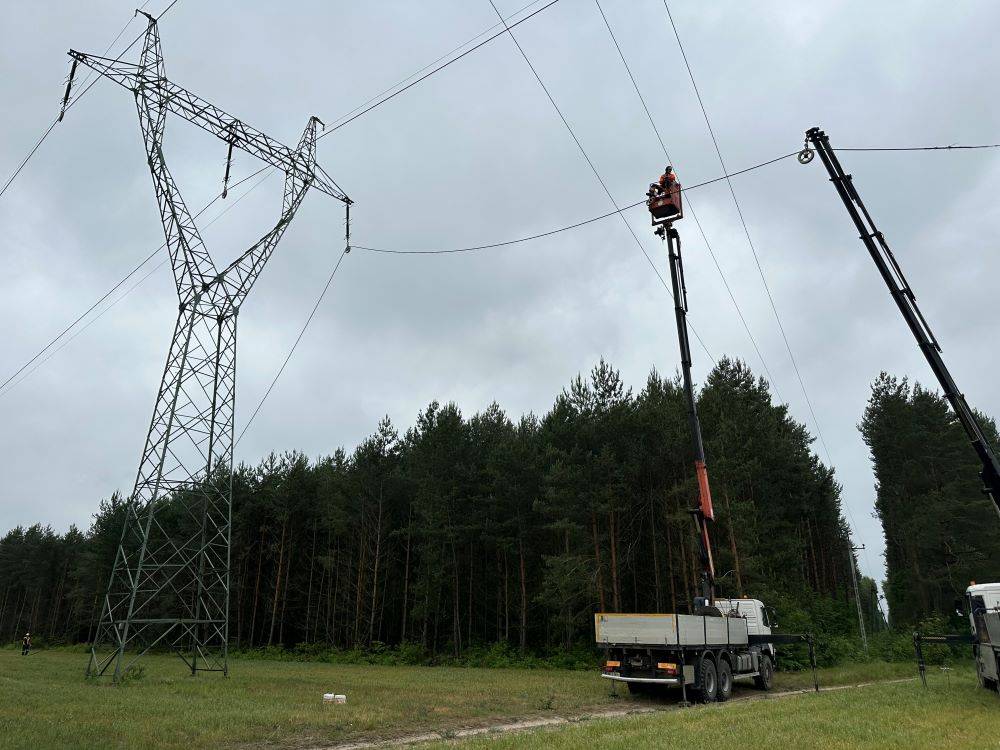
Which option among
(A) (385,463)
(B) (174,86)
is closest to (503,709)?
(B) (174,86)

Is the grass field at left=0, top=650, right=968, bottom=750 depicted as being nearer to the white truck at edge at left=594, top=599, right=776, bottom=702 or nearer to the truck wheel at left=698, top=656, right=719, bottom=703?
the white truck at edge at left=594, top=599, right=776, bottom=702

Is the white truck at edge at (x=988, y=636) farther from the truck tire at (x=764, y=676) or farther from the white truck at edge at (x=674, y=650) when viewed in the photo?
the truck tire at (x=764, y=676)

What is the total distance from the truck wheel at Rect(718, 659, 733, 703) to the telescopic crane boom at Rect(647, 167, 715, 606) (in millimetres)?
1743

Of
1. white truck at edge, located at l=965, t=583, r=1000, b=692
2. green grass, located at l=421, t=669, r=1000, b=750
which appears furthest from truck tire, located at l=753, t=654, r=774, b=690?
green grass, located at l=421, t=669, r=1000, b=750

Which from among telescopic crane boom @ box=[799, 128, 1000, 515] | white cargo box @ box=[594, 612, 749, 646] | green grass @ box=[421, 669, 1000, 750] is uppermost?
telescopic crane boom @ box=[799, 128, 1000, 515]

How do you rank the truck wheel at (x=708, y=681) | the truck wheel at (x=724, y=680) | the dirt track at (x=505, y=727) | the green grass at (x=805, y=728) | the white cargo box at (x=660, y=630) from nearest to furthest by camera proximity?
the green grass at (x=805, y=728), the dirt track at (x=505, y=727), the white cargo box at (x=660, y=630), the truck wheel at (x=708, y=681), the truck wheel at (x=724, y=680)

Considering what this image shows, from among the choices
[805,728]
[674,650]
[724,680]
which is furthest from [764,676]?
[805,728]

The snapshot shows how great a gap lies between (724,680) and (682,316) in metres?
11.0

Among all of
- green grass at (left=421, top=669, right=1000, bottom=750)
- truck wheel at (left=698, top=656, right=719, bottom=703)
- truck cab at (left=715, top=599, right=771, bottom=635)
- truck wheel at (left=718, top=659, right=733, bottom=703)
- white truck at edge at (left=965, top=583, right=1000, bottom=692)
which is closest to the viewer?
green grass at (left=421, top=669, right=1000, bottom=750)

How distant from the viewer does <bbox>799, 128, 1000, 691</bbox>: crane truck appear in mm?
14438

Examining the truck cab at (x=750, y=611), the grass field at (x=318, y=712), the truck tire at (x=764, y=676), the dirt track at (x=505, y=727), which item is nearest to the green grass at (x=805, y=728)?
the grass field at (x=318, y=712)

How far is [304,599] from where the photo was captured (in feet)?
185

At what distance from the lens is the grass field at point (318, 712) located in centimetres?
1123

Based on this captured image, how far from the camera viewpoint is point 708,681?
1798 centimetres
